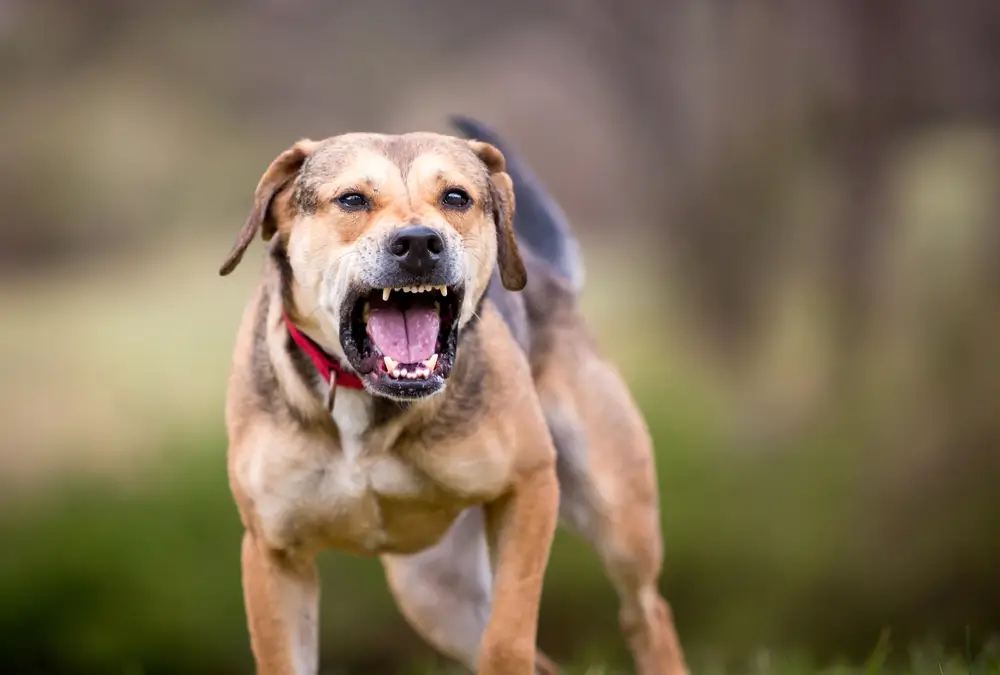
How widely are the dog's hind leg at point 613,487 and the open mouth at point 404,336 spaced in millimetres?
1135

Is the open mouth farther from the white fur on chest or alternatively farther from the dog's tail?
the dog's tail

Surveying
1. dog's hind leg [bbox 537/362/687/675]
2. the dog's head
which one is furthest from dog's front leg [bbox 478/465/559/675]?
dog's hind leg [bbox 537/362/687/675]

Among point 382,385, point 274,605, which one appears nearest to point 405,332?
point 382,385

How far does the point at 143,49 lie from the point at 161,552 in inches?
116

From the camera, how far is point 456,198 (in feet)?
12.5

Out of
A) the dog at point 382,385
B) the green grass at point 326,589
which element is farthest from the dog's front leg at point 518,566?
the green grass at point 326,589

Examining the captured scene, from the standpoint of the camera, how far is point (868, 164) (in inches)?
321

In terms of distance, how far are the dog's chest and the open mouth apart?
0.78 ft

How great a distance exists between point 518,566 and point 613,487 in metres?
0.98

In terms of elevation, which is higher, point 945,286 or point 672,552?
point 945,286

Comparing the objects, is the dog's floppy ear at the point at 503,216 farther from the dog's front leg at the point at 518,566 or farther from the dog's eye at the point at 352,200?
the dog's front leg at the point at 518,566

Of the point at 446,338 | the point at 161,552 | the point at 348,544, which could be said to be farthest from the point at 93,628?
the point at 446,338

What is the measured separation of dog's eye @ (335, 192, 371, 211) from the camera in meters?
3.72

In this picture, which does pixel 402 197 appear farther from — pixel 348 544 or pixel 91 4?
pixel 91 4
